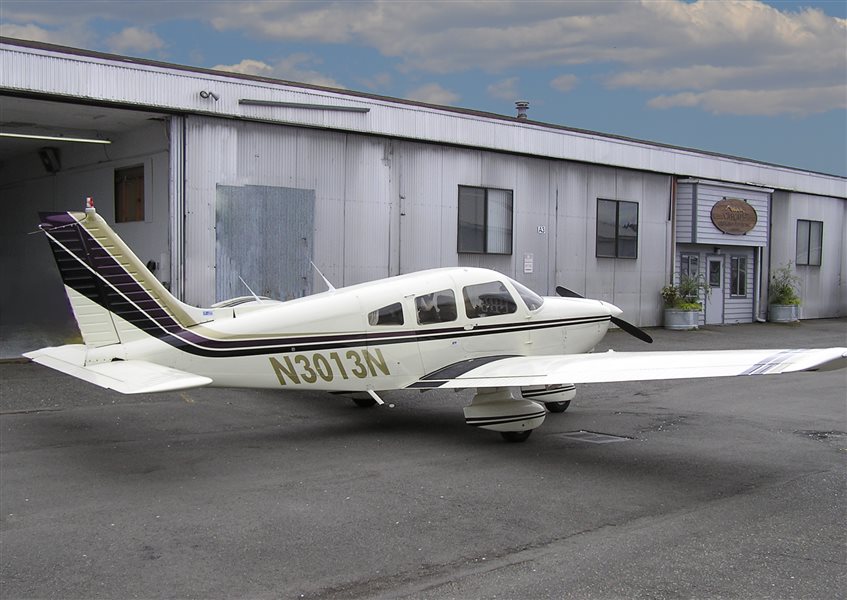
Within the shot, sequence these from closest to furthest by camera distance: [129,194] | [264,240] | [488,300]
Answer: [488,300] < [264,240] < [129,194]

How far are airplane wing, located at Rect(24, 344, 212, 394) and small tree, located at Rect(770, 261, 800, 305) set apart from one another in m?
24.5

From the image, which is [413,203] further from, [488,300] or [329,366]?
[329,366]

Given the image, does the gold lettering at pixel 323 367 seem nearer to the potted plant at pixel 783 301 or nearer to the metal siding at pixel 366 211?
the metal siding at pixel 366 211

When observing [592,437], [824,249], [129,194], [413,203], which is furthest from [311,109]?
[824,249]

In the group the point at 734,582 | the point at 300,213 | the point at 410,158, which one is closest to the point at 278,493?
the point at 734,582

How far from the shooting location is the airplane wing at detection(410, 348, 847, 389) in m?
7.77

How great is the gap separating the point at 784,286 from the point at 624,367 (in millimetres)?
21777

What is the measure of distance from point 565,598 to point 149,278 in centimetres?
603

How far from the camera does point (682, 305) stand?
2377cm

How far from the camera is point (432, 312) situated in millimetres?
9820

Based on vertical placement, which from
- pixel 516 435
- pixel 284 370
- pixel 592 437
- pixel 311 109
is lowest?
pixel 592 437

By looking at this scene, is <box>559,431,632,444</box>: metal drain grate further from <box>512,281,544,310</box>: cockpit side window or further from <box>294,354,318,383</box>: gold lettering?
<box>294,354,318,383</box>: gold lettering

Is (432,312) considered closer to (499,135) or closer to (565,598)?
(565,598)

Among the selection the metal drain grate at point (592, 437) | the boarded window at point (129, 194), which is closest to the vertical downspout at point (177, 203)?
the boarded window at point (129, 194)
